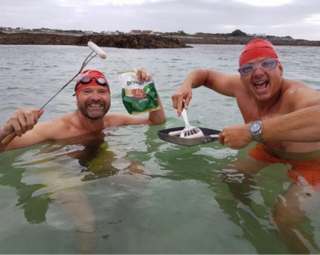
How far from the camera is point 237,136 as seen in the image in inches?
115

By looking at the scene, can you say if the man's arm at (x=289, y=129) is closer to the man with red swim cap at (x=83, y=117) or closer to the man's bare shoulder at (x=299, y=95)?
the man's bare shoulder at (x=299, y=95)

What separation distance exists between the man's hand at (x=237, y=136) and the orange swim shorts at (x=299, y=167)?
87 centimetres

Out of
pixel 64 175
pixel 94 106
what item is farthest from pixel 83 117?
pixel 64 175

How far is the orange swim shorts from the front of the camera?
3.34 meters

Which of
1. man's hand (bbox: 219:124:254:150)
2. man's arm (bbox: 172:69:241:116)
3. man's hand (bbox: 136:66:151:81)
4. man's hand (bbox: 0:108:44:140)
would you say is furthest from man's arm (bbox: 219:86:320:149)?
man's hand (bbox: 136:66:151:81)

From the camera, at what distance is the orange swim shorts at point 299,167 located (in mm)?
3340

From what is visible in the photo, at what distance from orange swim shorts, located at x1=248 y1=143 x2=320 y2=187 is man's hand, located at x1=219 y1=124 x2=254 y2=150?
869 millimetres

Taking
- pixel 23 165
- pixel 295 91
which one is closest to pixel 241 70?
pixel 295 91

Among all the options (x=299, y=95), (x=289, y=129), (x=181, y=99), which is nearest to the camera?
(x=289, y=129)

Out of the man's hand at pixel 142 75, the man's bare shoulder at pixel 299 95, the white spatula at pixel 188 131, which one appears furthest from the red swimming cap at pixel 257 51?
the man's hand at pixel 142 75

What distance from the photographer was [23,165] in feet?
13.7

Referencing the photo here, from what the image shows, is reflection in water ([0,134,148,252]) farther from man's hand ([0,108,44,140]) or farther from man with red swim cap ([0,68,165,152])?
man's hand ([0,108,44,140])

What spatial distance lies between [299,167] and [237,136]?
1098 mm

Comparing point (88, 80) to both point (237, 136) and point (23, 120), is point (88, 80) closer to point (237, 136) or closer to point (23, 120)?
point (23, 120)
